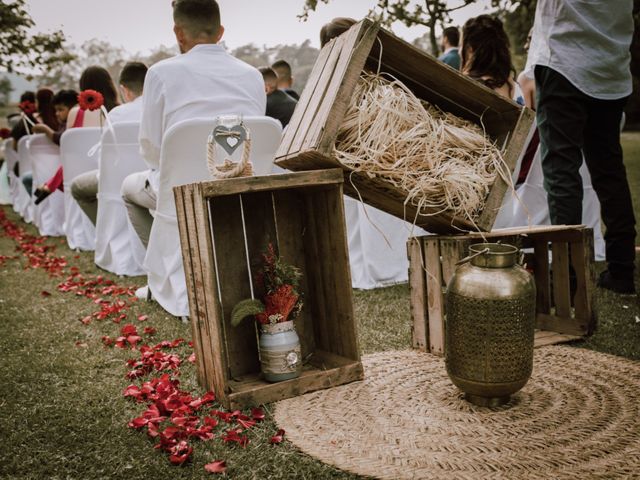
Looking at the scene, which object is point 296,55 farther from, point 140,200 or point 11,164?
point 140,200

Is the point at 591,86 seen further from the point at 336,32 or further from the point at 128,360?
the point at 128,360

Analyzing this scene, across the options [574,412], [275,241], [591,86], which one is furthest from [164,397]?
[591,86]

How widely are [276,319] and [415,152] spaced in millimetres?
749

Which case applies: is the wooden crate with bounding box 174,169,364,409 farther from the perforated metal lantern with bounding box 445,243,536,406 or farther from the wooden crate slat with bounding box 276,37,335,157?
the perforated metal lantern with bounding box 445,243,536,406

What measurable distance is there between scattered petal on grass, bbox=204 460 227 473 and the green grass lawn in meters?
0.02

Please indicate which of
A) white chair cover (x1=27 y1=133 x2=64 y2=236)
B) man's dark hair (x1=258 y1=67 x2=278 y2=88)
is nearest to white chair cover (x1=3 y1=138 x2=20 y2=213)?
white chair cover (x1=27 y1=133 x2=64 y2=236)

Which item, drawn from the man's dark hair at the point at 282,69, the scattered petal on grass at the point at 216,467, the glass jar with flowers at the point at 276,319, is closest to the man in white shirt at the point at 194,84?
the glass jar with flowers at the point at 276,319

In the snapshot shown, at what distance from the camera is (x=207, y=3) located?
10.1 ft

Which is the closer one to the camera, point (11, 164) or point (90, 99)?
point (90, 99)

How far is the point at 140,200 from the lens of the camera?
3293mm

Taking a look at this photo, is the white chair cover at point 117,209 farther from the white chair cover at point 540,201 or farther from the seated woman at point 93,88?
the white chair cover at point 540,201

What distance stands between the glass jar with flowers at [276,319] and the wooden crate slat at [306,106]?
382mm

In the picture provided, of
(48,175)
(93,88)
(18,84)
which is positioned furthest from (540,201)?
(18,84)

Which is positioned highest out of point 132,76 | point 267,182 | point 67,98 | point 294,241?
point 67,98
